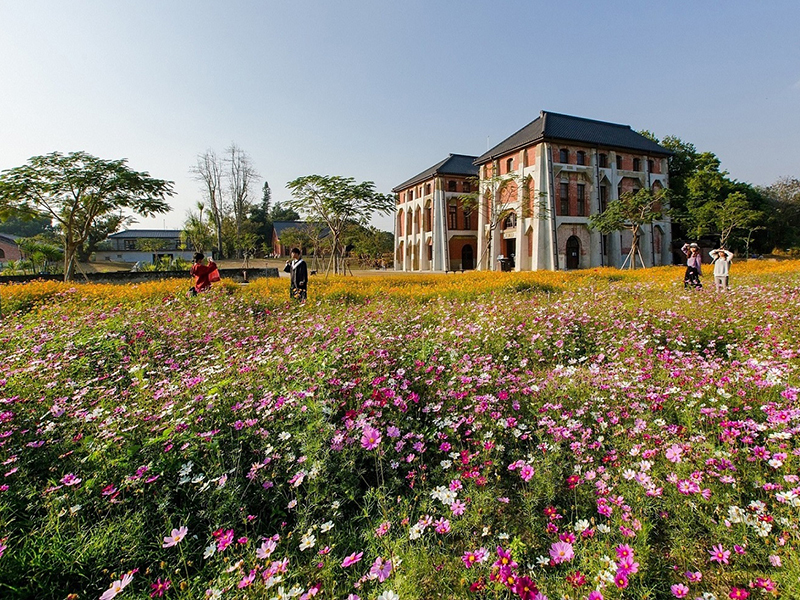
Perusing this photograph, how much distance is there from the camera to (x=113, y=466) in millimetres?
2531

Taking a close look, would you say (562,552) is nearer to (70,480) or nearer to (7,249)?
(70,480)

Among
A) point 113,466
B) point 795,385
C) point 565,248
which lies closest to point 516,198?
point 565,248

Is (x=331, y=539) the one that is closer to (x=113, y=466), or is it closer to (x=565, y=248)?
(x=113, y=466)

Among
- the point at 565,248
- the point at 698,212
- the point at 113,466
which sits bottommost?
the point at 113,466

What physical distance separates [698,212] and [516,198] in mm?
18151

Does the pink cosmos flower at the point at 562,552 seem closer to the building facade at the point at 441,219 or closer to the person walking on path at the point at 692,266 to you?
the person walking on path at the point at 692,266

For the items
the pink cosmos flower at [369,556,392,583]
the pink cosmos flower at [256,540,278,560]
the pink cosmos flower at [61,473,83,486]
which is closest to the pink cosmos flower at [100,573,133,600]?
the pink cosmos flower at [256,540,278,560]

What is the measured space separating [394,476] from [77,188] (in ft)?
65.3

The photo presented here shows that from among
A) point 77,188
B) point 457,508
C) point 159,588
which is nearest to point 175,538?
point 159,588

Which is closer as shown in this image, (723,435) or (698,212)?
(723,435)

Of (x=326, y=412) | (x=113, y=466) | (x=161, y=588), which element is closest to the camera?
(x=161, y=588)

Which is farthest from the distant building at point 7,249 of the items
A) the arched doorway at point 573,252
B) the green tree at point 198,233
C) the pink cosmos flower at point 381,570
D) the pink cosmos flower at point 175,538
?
the pink cosmos flower at point 381,570

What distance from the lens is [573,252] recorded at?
34.2 metres

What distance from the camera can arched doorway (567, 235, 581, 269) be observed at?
112 feet
